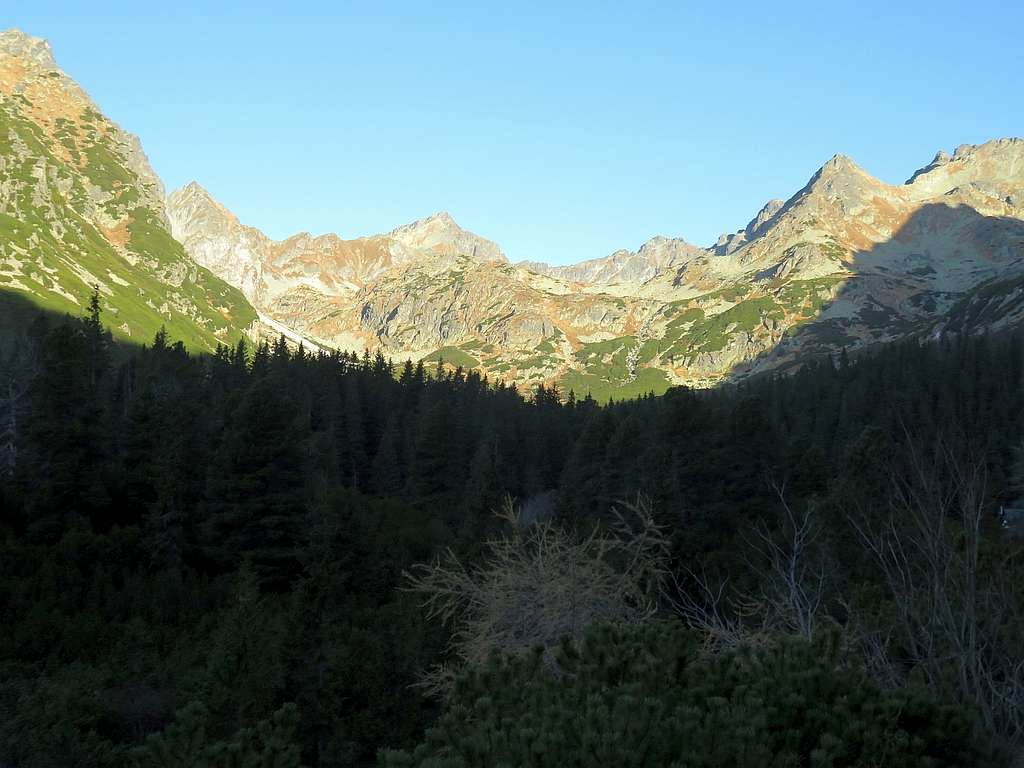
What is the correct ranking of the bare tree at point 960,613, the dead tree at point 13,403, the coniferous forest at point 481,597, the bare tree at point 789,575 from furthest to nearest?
the dead tree at point 13,403 < the bare tree at point 789,575 < the bare tree at point 960,613 < the coniferous forest at point 481,597

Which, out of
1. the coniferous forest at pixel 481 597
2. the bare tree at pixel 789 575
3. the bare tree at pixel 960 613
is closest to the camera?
the coniferous forest at pixel 481 597

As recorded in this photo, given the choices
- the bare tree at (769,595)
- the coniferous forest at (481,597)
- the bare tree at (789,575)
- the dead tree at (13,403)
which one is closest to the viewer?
the coniferous forest at (481,597)

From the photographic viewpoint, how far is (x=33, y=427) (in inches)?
1415

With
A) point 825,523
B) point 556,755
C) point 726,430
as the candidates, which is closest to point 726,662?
point 556,755

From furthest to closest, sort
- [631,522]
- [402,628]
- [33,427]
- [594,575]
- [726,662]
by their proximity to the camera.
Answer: [631,522], [33,427], [402,628], [594,575], [726,662]

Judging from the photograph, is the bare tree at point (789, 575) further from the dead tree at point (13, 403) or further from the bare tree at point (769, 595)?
the dead tree at point (13, 403)

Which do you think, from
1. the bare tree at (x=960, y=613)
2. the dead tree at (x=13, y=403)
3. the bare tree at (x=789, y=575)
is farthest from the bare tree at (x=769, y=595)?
the dead tree at (x=13, y=403)

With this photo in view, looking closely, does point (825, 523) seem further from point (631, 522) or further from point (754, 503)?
point (754, 503)

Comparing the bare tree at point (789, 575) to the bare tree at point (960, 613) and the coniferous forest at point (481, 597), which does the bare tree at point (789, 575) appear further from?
the bare tree at point (960, 613)

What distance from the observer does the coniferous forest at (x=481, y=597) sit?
823cm

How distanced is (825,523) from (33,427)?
35.3 metres

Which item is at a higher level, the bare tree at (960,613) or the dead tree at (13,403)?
the dead tree at (13,403)

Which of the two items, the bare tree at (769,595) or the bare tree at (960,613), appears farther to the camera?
the bare tree at (769,595)

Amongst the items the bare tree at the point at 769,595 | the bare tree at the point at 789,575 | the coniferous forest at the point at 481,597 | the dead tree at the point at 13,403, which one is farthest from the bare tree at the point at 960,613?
the dead tree at the point at 13,403
